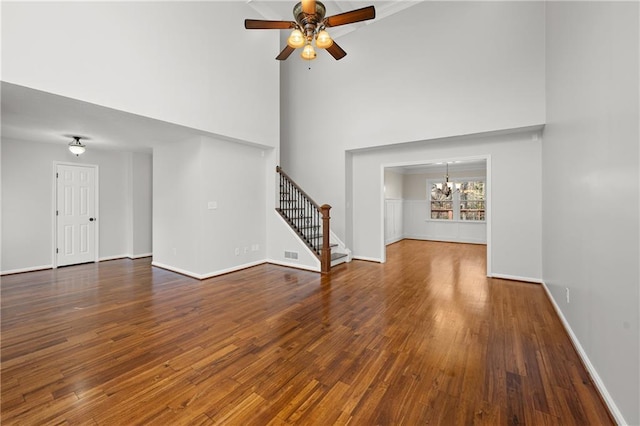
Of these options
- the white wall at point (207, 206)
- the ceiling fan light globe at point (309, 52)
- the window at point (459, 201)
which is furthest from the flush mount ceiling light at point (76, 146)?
the window at point (459, 201)

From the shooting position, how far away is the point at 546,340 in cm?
268

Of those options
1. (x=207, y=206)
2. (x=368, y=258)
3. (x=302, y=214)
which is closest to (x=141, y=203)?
(x=207, y=206)

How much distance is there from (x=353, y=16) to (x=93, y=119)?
12.9ft

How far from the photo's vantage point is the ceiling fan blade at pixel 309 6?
9.30 feet

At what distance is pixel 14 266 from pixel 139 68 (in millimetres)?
4818

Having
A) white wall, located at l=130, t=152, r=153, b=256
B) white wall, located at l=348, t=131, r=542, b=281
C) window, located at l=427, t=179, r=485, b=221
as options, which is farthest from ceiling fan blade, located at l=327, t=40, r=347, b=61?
window, located at l=427, t=179, r=485, b=221

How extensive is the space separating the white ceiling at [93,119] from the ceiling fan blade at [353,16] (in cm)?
281

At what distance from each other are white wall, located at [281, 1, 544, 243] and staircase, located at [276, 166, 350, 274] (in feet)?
1.33

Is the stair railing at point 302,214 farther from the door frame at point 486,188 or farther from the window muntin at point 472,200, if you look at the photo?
the window muntin at point 472,200

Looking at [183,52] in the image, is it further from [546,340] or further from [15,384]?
[546,340]

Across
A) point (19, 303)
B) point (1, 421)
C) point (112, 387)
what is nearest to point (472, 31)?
point (112, 387)

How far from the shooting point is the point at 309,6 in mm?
2859

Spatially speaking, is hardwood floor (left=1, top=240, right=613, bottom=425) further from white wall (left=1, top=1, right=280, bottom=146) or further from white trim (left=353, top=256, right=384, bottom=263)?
white wall (left=1, top=1, right=280, bottom=146)

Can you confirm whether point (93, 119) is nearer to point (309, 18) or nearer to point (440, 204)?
point (309, 18)
